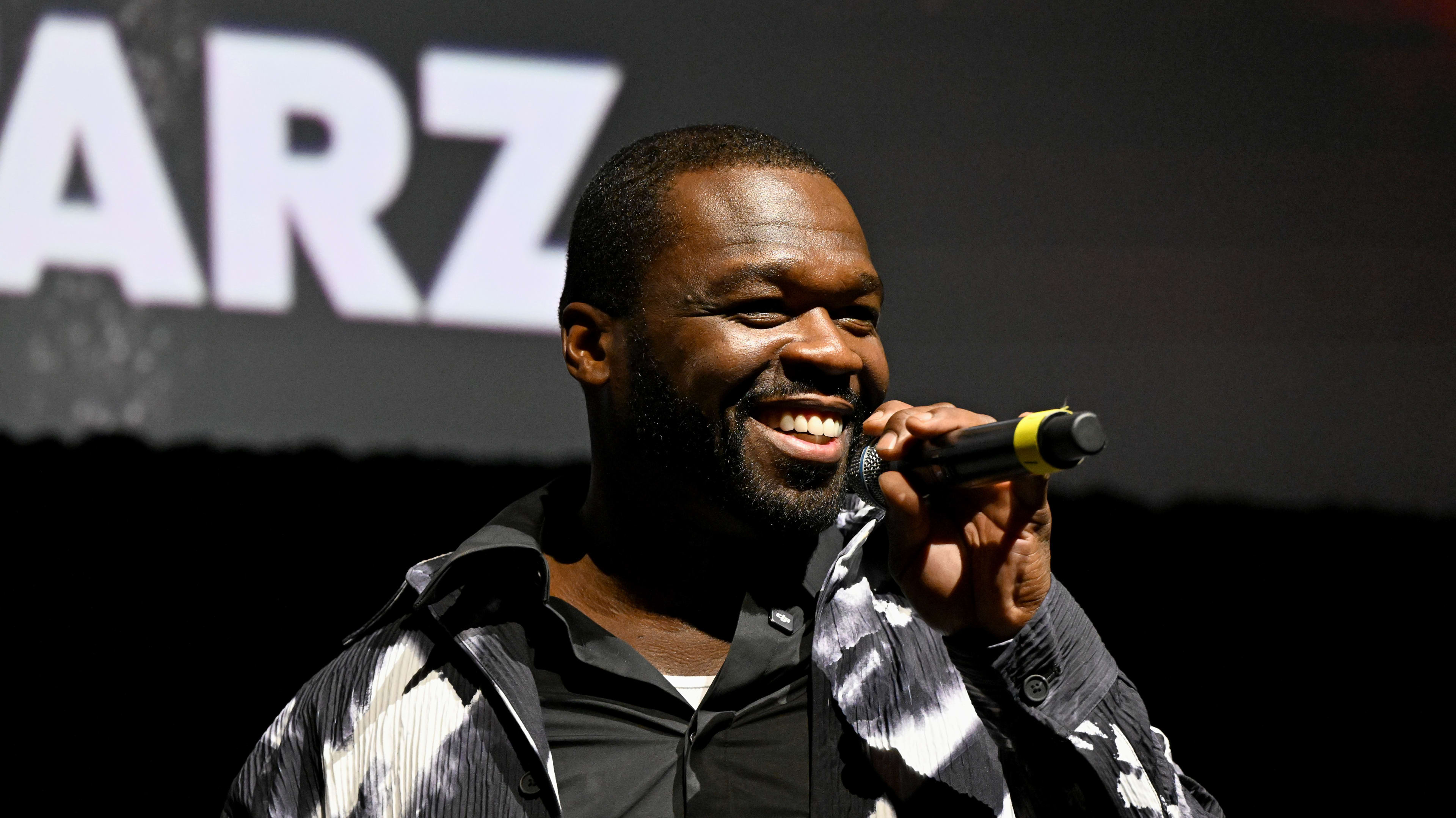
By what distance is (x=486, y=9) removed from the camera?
2.59 meters

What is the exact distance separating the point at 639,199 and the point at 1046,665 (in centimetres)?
84

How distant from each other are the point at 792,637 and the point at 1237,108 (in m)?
1.83

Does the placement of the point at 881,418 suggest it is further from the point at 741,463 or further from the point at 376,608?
the point at 376,608

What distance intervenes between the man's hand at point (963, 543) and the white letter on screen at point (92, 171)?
1893 mm

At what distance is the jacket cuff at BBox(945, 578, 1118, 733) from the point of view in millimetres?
1165

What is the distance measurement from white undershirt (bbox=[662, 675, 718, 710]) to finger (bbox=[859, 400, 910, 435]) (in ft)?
1.31

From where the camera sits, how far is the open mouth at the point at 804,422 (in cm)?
146

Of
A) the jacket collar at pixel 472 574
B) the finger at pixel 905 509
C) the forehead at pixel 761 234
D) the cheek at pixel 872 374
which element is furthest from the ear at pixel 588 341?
the finger at pixel 905 509

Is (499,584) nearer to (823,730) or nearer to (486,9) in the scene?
(823,730)

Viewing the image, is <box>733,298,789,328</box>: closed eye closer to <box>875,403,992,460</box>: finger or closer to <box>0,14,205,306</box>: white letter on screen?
<box>875,403,992,460</box>: finger

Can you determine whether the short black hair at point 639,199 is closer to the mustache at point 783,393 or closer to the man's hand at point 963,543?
the mustache at point 783,393

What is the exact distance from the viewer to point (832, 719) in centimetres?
135

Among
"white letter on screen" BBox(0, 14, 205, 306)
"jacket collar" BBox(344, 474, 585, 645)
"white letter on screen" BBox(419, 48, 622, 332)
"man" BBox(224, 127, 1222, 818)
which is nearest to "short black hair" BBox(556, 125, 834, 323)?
"man" BBox(224, 127, 1222, 818)

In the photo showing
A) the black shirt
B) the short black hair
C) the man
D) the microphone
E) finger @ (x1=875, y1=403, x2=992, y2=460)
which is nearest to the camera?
the microphone
